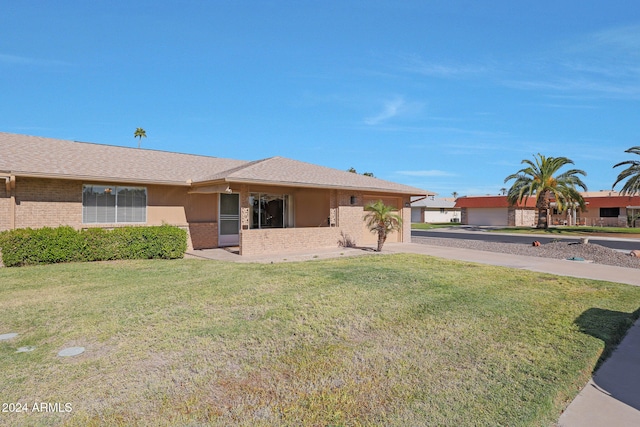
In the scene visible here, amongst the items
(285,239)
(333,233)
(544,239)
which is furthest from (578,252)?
(285,239)

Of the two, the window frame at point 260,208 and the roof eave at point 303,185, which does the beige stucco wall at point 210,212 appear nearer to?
the window frame at point 260,208

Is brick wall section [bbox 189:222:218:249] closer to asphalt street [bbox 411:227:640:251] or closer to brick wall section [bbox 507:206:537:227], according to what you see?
asphalt street [bbox 411:227:640:251]

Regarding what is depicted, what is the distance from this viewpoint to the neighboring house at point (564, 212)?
47531 millimetres

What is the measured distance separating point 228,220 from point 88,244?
20.1 feet

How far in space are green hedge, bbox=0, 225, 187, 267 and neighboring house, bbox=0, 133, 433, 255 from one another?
4.76 ft

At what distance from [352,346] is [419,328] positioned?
134 cm

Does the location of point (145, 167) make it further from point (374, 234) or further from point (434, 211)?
point (434, 211)

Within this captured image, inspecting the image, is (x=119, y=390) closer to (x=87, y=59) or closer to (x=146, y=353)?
(x=146, y=353)

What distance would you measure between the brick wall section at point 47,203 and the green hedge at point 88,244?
117 cm

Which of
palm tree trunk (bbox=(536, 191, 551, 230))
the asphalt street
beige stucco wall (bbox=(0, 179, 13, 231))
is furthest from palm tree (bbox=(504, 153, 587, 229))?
beige stucco wall (bbox=(0, 179, 13, 231))

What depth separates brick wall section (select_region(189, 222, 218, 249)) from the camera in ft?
53.7

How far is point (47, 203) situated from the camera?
13.1m

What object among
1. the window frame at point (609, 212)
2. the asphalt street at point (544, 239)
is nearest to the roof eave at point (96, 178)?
the asphalt street at point (544, 239)

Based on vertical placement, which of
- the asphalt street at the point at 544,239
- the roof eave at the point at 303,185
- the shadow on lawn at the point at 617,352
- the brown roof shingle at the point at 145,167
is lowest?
the shadow on lawn at the point at 617,352
